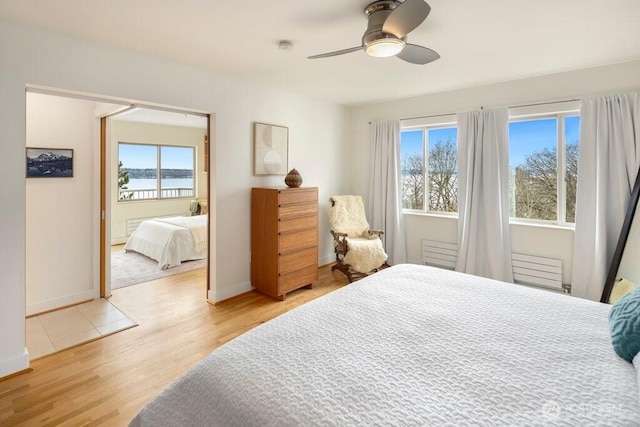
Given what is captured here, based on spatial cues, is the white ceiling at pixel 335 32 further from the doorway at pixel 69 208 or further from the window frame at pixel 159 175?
the window frame at pixel 159 175

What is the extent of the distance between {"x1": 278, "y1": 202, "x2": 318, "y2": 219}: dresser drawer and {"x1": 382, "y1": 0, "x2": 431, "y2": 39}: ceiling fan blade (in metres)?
2.14

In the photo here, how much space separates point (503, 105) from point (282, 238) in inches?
118

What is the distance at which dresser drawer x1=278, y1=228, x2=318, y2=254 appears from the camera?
3639 millimetres

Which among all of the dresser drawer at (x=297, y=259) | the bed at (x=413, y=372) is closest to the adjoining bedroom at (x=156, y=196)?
the dresser drawer at (x=297, y=259)

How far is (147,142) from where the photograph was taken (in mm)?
6793

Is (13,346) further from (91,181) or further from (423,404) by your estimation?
(423,404)

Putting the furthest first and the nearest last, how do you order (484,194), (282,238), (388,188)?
(388,188)
(484,194)
(282,238)

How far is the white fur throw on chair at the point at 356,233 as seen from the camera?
4.13 m

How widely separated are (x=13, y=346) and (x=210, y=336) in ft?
4.36

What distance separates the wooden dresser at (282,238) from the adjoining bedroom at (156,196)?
1.60m

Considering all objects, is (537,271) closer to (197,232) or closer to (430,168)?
(430,168)

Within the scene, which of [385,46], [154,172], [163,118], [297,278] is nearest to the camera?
[385,46]

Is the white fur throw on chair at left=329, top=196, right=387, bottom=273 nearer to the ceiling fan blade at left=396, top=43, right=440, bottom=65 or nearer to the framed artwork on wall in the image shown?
the framed artwork on wall

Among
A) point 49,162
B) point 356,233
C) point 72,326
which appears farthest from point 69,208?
point 356,233
